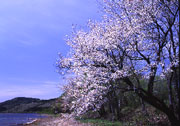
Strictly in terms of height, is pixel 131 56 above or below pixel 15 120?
above

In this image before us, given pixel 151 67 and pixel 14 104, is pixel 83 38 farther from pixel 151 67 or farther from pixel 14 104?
pixel 14 104

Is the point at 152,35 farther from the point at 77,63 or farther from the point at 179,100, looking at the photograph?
the point at 77,63

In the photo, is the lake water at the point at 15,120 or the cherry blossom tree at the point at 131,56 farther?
the lake water at the point at 15,120

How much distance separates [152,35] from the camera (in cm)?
1124

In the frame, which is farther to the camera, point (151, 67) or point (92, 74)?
point (92, 74)

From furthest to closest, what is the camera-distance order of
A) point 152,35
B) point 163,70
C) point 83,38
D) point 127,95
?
point 127,95 < point 83,38 < point 152,35 < point 163,70

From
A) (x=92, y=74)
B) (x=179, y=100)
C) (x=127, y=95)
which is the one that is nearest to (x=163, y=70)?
(x=179, y=100)

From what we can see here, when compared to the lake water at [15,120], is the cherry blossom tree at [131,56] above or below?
above

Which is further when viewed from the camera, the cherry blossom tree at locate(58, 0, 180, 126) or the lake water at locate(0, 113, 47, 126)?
the lake water at locate(0, 113, 47, 126)

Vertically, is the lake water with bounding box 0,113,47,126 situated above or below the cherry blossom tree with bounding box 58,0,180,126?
below

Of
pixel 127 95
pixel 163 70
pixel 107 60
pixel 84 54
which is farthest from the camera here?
pixel 127 95

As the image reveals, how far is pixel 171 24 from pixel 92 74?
586 cm

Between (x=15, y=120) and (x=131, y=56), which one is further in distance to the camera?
(x=15, y=120)

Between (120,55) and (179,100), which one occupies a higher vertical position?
(120,55)
